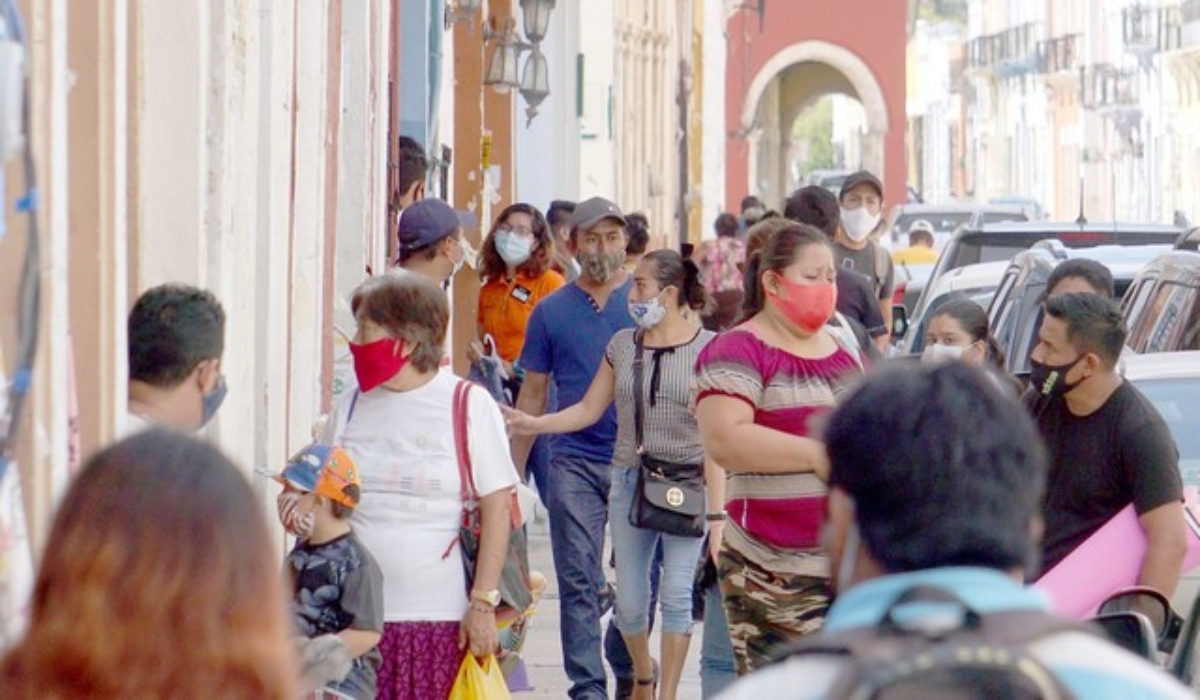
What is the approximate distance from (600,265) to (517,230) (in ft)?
8.07

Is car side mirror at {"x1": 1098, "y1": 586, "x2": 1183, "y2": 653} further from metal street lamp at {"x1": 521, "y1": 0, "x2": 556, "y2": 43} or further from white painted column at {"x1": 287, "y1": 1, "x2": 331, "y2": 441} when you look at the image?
metal street lamp at {"x1": 521, "y1": 0, "x2": 556, "y2": 43}

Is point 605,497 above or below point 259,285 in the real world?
below

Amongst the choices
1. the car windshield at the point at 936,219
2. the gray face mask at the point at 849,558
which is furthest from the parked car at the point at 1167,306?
the car windshield at the point at 936,219

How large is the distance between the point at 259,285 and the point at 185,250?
1513 millimetres

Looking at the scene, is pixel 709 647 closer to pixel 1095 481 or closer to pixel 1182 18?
pixel 1095 481

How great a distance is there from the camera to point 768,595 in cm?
725

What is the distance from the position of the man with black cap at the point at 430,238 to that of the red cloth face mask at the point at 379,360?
7.29 feet

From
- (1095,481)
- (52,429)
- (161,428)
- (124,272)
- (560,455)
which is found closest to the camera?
(161,428)

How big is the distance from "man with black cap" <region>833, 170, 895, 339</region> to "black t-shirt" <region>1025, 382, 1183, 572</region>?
5200 mm

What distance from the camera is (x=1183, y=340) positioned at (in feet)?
34.1

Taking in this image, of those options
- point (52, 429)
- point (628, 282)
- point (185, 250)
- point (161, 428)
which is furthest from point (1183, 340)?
point (161, 428)

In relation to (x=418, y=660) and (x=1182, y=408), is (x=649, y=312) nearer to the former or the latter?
(x=1182, y=408)

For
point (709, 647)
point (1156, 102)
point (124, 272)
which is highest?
point (1156, 102)

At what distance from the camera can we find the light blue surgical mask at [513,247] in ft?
42.0
